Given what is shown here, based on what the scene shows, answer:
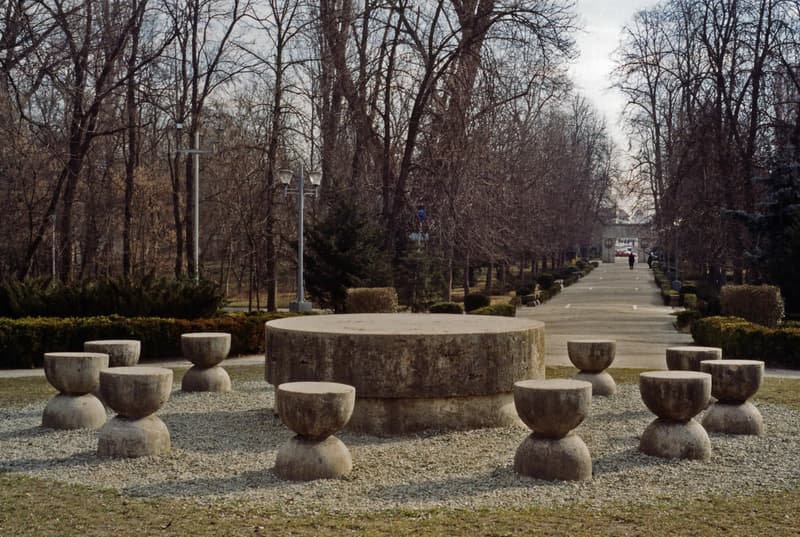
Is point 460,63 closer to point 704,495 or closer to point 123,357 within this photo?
point 123,357

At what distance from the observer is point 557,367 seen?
1520 cm

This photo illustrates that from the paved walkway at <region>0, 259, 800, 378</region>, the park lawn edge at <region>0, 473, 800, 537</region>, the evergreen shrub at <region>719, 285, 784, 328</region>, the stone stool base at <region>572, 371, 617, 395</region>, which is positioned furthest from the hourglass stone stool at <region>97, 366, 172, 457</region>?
the evergreen shrub at <region>719, 285, 784, 328</region>

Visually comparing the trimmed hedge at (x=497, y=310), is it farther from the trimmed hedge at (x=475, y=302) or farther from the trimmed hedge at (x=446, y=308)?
the trimmed hedge at (x=475, y=302)

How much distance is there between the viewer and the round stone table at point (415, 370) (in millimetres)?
8797

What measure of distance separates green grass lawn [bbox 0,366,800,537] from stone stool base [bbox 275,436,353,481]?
0.79 metres

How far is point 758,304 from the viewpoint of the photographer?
19578mm

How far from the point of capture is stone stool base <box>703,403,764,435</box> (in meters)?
9.13

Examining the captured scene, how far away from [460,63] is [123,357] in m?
16.3

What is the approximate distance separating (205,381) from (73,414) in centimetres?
278

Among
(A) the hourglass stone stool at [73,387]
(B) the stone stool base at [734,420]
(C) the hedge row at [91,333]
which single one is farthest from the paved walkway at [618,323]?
(A) the hourglass stone stool at [73,387]

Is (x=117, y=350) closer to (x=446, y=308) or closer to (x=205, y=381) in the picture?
(x=205, y=381)

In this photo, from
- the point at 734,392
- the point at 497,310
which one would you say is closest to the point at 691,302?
the point at 497,310

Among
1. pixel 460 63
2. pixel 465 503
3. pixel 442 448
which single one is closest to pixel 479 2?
pixel 460 63

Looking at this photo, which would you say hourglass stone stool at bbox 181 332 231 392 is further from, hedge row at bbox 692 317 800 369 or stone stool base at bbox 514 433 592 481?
hedge row at bbox 692 317 800 369
